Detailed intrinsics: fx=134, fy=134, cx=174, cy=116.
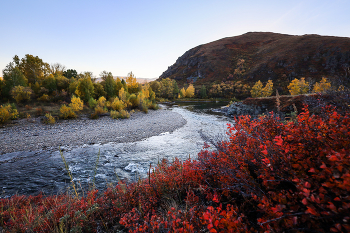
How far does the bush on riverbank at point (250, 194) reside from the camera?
4.41 feet

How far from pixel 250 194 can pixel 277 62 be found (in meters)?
110

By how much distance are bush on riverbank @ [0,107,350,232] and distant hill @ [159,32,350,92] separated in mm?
41025

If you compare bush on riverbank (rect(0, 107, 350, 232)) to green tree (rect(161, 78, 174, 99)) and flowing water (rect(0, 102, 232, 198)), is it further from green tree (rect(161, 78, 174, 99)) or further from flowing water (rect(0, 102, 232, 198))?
green tree (rect(161, 78, 174, 99))

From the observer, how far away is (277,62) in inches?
3322

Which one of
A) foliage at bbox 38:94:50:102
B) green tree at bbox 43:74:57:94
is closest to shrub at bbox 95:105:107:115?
foliage at bbox 38:94:50:102

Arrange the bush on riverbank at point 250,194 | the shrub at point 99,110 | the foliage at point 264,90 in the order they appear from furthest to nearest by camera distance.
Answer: the foliage at point 264,90
the shrub at point 99,110
the bush on riverbank at point 250,194

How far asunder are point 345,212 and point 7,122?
77.7ft

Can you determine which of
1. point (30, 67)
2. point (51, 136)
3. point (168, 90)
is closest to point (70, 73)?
point (30, 67)

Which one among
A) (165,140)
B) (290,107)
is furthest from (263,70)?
(165,140)

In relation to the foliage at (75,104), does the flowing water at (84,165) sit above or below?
below

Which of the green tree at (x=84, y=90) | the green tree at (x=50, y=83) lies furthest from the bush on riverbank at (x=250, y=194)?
the green tree at (x=50, y=83)

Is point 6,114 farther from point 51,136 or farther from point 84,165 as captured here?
point 84,165

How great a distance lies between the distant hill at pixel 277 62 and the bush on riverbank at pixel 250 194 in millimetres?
41025

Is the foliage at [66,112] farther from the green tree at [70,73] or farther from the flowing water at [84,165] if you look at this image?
the green tree at [70,73]
